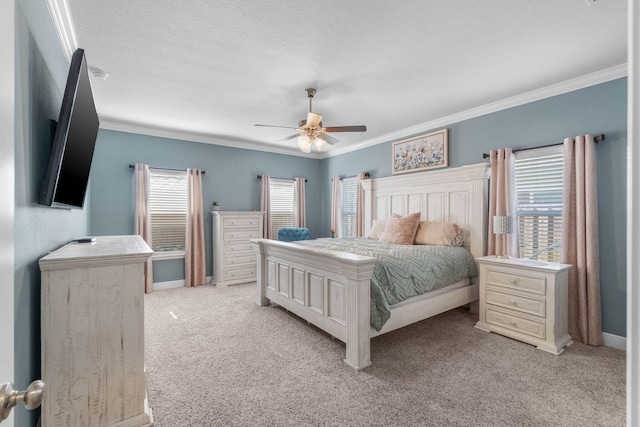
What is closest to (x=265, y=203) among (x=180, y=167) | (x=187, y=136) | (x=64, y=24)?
(x=180, y=167)

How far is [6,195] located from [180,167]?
463cm

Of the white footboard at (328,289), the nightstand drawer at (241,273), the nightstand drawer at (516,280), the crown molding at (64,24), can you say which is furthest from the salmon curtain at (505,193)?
the crown molding at (64,24)

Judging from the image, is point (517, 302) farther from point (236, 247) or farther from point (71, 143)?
point (236, 247)

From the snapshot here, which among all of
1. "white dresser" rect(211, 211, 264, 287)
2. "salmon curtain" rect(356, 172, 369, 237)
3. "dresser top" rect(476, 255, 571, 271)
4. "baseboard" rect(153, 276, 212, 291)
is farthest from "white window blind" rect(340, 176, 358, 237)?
"baseboard" rect(153, 276, 212, 291)

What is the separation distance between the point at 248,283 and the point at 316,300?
8.60ft

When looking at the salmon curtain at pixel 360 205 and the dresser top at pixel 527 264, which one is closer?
the dresser top at pixel 527 264

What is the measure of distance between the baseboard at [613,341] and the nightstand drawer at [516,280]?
0.76 m

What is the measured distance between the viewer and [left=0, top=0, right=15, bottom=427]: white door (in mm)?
569

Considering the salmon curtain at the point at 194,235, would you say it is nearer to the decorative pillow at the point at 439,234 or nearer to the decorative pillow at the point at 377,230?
the decorative pillow at the point at 377,230

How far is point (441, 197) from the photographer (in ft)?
13.2

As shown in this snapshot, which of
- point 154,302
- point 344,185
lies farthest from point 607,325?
point 154,302

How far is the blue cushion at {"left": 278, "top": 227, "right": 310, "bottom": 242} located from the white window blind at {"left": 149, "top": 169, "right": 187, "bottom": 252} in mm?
1661

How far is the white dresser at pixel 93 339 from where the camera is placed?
134cm

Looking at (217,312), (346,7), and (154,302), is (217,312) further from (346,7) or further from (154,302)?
(346,7)
